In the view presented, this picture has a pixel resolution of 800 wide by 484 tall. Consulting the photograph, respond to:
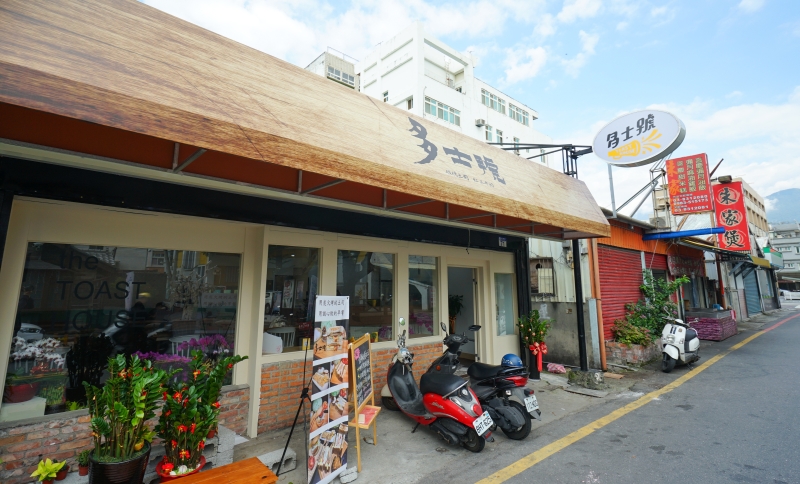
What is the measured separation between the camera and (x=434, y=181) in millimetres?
3867

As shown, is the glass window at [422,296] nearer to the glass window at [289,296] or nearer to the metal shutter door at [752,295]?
the glass window at [289,296]

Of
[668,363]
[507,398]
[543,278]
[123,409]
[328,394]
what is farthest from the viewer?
[543,278]

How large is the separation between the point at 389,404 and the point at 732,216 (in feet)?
57.7

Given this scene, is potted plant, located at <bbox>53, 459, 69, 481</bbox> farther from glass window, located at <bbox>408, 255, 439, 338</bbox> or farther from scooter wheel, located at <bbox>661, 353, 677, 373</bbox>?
scooter wheel, located at <bbox>661, 353, 677, 373</bbox>

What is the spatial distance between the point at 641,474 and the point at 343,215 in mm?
4498

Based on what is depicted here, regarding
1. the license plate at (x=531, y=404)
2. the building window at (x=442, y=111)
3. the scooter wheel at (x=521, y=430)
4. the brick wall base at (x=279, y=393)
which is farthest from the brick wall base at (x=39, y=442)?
the building window at (x=442, y=111)

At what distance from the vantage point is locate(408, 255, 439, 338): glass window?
637 cm

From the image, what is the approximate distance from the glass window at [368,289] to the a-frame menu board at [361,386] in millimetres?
1284

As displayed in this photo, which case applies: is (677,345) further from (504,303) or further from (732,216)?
(732,216)

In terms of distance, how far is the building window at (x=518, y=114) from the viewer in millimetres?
34219

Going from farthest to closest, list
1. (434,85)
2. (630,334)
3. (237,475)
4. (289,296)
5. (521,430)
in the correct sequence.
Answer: (434,85), (630,334), (289,296), (521,430), (237,475)

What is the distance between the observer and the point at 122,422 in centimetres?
265

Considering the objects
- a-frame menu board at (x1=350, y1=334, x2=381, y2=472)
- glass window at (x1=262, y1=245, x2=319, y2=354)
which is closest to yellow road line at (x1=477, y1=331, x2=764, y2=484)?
a-frame menu board at (x1=350, y1=334, x2=381, y2=472)

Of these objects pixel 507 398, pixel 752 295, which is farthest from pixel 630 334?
pixel 752 295
